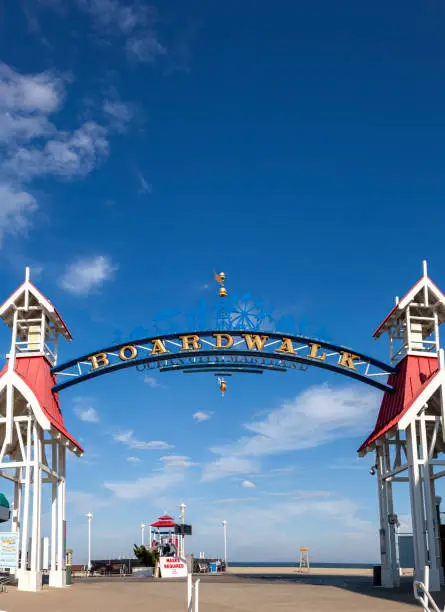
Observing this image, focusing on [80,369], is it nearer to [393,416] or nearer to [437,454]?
[393,416]

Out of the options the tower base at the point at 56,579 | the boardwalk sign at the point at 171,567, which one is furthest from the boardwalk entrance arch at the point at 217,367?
the boardwalk sign at the point at 171,567

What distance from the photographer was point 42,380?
107 ft

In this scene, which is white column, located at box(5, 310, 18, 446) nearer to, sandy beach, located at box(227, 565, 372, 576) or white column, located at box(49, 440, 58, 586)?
white column, located at box(49, 440, 58, 586)

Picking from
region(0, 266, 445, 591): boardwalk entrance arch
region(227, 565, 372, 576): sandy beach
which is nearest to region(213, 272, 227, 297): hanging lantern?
region(0, 266, 445, 591): boardwalk entrance arch

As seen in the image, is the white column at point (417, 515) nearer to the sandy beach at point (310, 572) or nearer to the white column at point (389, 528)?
the white column at point (389, 528)

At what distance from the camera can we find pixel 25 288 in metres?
32.9

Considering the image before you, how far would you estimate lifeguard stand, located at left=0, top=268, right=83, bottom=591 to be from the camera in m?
29.4

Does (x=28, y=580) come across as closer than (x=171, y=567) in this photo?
Yes

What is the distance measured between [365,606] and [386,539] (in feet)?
34.6

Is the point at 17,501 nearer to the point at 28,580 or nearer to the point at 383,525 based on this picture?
the point at 28,580

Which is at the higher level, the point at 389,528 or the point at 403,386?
the point at 403,386

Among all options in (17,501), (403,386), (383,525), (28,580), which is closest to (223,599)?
(28,580)

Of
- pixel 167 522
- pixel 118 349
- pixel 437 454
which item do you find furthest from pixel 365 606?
pixel 167 522

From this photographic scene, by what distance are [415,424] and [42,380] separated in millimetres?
16573
